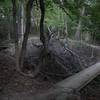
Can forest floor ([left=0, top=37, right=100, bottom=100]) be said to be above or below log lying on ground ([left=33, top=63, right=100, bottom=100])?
above

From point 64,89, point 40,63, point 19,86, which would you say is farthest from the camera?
point 40,63

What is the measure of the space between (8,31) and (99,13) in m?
5.55

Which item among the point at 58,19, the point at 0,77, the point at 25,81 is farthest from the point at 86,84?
the point at 58,19

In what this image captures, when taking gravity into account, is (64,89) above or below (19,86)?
below

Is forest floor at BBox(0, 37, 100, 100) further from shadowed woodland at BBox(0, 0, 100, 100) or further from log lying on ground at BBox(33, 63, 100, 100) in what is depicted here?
log lying on ground at BBox(33, 63, 100, 100)

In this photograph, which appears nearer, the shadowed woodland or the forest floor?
the forest floor

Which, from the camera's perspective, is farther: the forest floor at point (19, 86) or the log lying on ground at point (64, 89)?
the log lying on ground at point (64, 89)

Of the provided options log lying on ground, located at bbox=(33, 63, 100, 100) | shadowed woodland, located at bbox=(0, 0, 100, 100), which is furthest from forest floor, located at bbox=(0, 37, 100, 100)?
log lying on ground, located at bbox=(33, 63, 100, 100)

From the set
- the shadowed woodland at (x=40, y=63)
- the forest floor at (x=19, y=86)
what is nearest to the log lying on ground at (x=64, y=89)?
the shadowed woodland at (x=40, y=63)

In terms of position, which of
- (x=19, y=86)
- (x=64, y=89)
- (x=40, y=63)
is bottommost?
(x=64, y=89)

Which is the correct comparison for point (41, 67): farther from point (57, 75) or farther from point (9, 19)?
point (9, 19)

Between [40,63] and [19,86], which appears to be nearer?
[19,86]

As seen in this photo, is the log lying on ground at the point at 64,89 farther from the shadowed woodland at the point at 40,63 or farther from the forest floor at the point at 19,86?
the forest floor at the point at 19,86

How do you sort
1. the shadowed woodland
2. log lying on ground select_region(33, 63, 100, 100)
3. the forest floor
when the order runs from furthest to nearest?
the shadowed woodland → log lying on ground select_region(33, 63, 100, 100) → the forest floor
